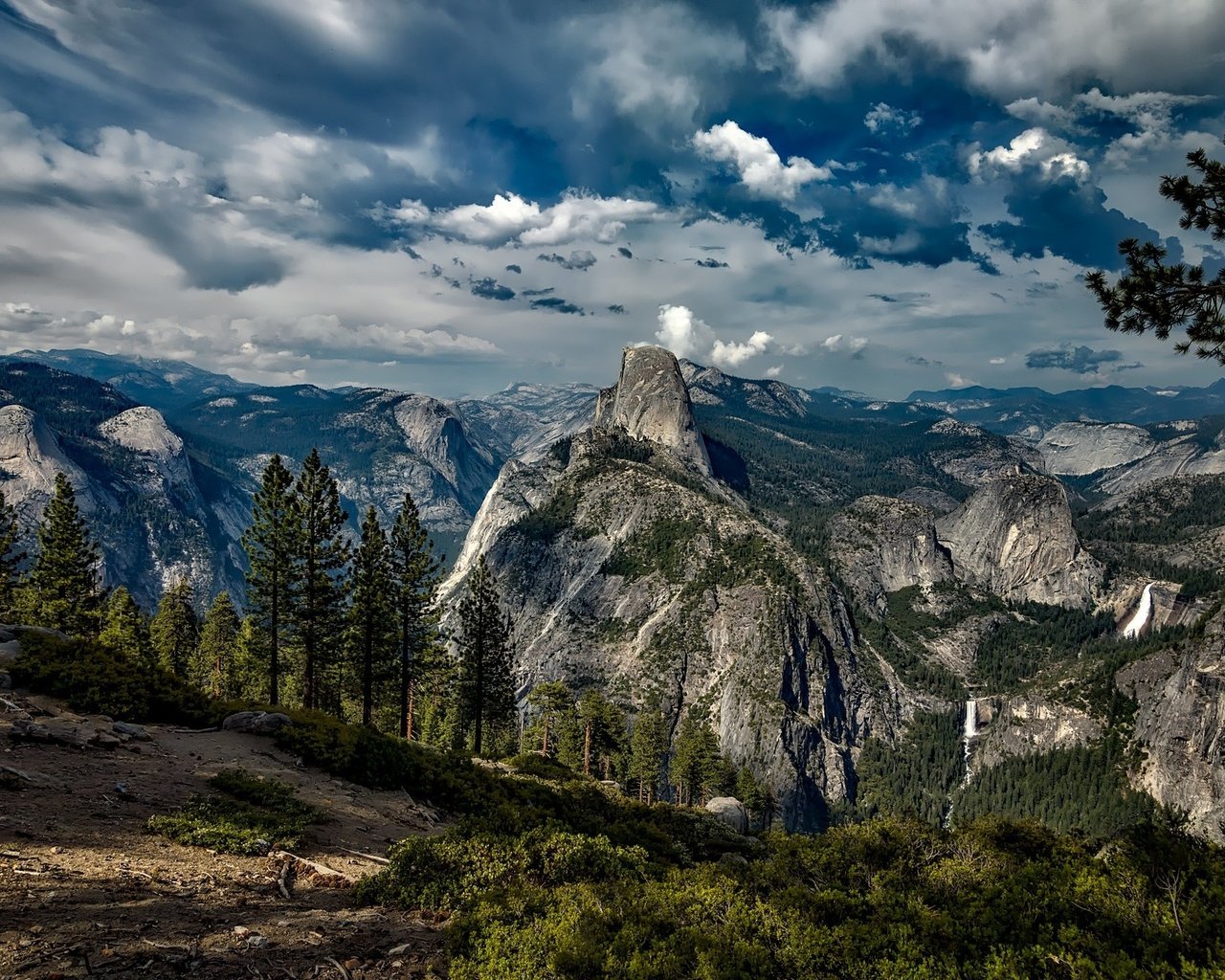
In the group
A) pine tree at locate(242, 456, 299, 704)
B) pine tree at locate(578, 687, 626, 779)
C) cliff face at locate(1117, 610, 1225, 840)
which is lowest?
cliff face at locate(1117, 610, 1225, 840)

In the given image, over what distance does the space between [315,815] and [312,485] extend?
83.3 feet

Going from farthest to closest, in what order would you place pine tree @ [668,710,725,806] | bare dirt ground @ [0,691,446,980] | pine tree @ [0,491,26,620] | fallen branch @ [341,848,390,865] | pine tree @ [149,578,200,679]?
pine tree @ [668,710,725,806] < pine tree @ [149,578,200,679] < pine tree @ [0,491,26,620] < fallen branch @ [341,848,390,865] < bare dirt ground @ [0,691,446,980]

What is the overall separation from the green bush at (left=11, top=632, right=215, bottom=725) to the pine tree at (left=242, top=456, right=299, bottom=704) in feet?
43.0

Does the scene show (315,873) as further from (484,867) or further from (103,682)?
(103,682)

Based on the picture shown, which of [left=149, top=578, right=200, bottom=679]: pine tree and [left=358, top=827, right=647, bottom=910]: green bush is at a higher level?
[left=358, top=827, right=647, bottom=910]: green bush

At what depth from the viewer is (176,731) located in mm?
21453

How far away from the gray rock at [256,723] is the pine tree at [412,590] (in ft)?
62.5

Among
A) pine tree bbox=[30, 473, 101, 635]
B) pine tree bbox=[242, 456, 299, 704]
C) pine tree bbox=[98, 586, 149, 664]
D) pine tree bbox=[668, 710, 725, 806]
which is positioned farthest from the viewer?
pine tree bbox=[668, 710, 725, 806]

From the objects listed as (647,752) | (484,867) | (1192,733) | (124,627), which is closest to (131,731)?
(484,867)

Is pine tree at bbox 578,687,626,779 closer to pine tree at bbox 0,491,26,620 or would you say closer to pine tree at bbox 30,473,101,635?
pine tree at bbox 30,473,101,635

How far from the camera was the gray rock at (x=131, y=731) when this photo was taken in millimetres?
18969

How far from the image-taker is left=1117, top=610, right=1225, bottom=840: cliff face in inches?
5404

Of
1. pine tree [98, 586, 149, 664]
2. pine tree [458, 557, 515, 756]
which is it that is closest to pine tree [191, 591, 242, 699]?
pine tree [98, 586, 149, 664]

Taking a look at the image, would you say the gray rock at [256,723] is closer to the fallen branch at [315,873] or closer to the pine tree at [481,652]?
the fallen branch at [315,873]
